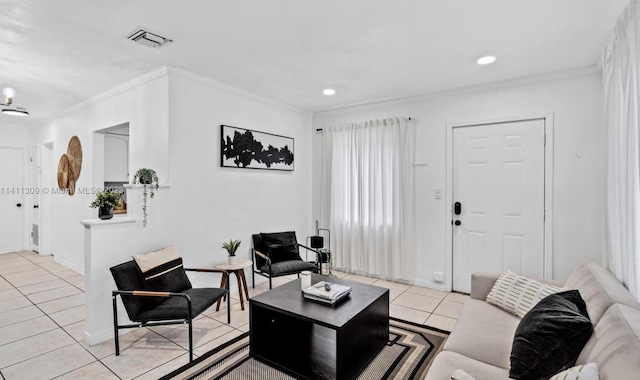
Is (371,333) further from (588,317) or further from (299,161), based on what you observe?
(299,161)

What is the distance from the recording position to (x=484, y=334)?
2.02 metres

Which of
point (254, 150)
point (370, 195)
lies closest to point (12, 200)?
point (254, 150)

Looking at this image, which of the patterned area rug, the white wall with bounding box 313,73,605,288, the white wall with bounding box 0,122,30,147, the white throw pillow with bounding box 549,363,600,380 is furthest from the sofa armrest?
the white wall with bounding box 0,122,30,147

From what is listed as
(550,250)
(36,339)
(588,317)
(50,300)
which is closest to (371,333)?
(588,317)

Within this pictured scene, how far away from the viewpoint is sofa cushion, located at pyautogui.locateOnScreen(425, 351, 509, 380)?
1.54m

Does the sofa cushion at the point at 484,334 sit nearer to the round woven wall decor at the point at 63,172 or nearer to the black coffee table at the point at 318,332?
the black coffee table at the point at 318,332

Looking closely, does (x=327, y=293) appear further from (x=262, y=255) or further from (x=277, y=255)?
(x=277, y=255)

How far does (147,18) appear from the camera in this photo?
229 cm

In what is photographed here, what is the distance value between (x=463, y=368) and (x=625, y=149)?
1821 millimetres

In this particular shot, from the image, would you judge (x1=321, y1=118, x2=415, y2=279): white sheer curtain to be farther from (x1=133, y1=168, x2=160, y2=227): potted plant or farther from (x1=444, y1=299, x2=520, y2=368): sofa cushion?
(x1=133, y1=168, x2=160, y2=227): potted plant

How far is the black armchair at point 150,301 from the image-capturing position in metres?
2.45

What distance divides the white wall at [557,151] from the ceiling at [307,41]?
22 cm

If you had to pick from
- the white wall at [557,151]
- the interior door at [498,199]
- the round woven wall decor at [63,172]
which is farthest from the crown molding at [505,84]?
the round woven wall decor at [63,172]

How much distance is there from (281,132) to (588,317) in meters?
3.83
